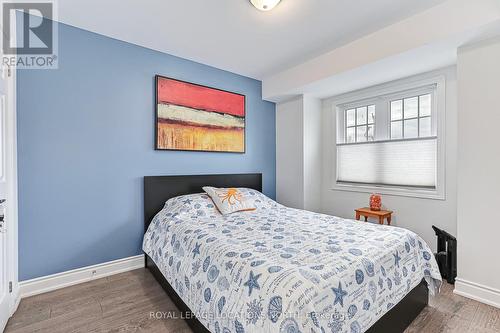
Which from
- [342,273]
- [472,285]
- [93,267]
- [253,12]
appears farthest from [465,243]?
[93,267]

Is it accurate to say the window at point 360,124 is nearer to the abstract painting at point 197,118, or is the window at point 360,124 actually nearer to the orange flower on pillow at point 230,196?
the abstract painting at point 197,118

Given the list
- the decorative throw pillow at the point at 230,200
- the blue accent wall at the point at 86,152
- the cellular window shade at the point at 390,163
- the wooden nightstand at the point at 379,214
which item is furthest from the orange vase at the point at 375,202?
the blue accent wall at the point at 86,152

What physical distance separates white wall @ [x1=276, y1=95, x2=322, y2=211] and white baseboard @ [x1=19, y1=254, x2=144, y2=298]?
7.34 feet

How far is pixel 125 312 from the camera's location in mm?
1907

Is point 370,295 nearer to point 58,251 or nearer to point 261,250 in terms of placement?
point 261,250

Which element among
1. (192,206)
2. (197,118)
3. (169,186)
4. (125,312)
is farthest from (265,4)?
(125,312)

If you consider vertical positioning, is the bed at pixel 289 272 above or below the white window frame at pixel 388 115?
below

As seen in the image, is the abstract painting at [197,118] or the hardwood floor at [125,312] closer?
the hardwood floor at [125,312]

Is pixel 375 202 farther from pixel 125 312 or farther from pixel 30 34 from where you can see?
pixel 30 34

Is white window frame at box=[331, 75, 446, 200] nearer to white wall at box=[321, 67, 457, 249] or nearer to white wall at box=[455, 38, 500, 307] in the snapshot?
white wall at box=[321, 67, 457, 249]

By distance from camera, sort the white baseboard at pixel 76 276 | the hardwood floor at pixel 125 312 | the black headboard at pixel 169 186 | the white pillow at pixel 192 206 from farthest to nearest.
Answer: the black headboard at pixel 169 186, the white pillow at pixel 192 206, the white baseboard at pixel 76 276, the hardwood floor at pixel 125 312

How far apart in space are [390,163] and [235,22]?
2532 millimetres

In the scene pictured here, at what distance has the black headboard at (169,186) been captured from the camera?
275 cm

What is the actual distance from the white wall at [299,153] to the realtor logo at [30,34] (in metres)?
2.89
